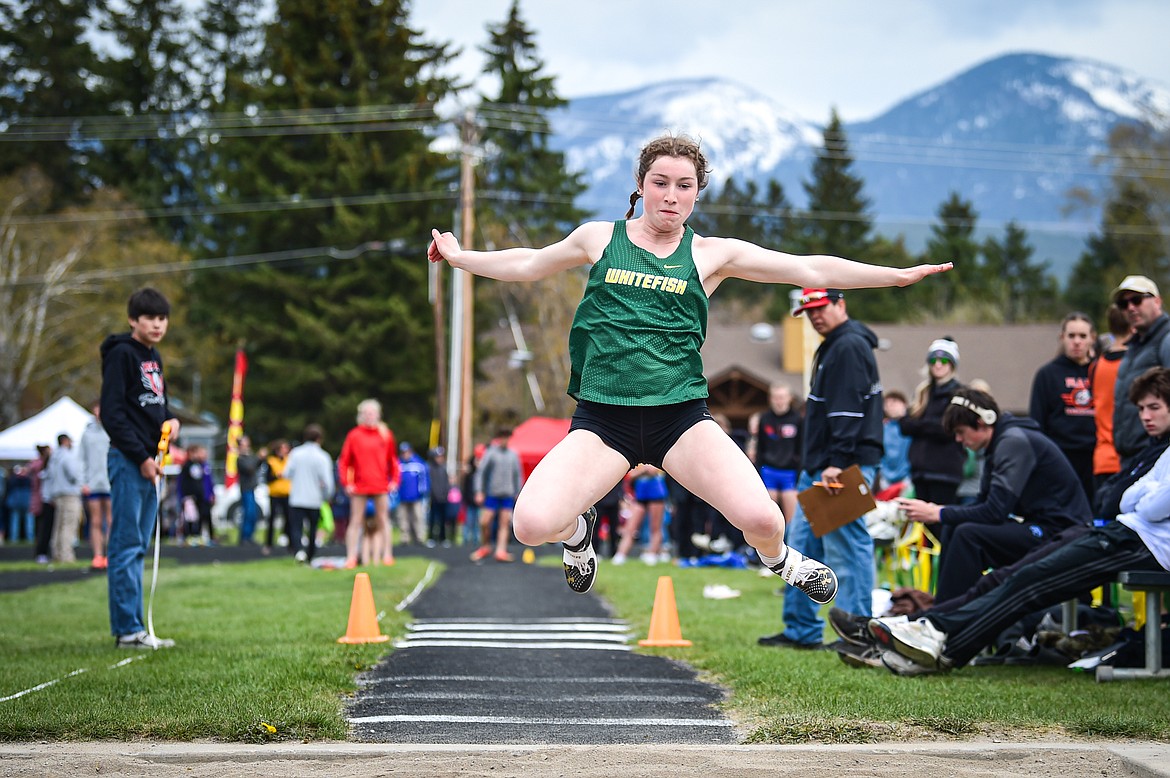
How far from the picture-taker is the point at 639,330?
5.80 metres

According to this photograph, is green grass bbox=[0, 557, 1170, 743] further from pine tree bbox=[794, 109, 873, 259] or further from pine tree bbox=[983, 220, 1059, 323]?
pine tree bbox=[983, 220, 1059, 323]

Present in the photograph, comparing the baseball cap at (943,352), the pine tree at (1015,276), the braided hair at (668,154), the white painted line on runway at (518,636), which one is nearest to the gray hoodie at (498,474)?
the white painted line on runway at (518,636)

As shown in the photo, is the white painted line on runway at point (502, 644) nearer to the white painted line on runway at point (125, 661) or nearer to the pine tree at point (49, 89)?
the white painted line on runway at point (125, 661)

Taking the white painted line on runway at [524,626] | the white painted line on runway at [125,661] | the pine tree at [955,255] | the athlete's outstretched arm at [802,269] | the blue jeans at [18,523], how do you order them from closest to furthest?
the athlete's outstretched arm at [802,269] < the white painted line on runway at [125,661] < the white painted line on runway at [524,626] < the blue jeans at [18,523] < the pine tree at [955,255]

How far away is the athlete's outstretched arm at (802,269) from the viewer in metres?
5.90

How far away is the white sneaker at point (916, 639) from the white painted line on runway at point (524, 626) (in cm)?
338

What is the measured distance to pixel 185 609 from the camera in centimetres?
1257

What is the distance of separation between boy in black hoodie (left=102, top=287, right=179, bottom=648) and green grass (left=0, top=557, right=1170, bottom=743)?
36 cm

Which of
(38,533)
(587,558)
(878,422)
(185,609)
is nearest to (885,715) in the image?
(587,558)

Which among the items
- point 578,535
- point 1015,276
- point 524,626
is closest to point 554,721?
point 578,535

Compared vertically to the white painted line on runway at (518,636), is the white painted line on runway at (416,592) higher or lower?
lower

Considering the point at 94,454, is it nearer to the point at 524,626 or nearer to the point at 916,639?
the point at 524,626

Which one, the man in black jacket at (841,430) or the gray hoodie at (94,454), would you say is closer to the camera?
the man in black jacket at (841,430)

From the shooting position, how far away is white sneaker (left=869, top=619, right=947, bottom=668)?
24.7 ft
